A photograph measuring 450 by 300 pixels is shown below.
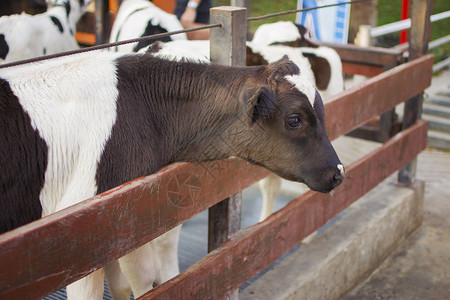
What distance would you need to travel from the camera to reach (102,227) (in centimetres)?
201

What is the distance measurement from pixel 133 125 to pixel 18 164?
0.51m

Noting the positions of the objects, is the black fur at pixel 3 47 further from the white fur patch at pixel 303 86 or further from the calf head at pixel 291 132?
the white fur patch at pixel 303 86

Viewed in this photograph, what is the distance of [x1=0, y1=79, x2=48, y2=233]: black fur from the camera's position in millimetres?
2189

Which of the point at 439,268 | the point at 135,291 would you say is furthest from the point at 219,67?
the point at 439,268

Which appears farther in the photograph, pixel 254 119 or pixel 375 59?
pixel 375 59

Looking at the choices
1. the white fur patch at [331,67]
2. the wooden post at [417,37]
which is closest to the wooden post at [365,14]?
the wooden post at [417,37]


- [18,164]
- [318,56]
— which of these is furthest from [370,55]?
[18,164]

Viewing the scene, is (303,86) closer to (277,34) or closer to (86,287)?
(86,287)

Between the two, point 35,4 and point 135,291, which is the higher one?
point 35,4

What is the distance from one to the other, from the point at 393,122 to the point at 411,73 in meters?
0.94

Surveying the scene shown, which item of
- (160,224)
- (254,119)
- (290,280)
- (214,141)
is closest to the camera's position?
(160,224)

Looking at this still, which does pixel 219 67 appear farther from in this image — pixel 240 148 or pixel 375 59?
pixel 375 59

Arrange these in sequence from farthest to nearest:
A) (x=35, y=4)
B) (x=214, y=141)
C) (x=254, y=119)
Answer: (x=35, y=4)
(x=214, y=141)
(x=254, y=119)

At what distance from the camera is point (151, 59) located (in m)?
2.71
